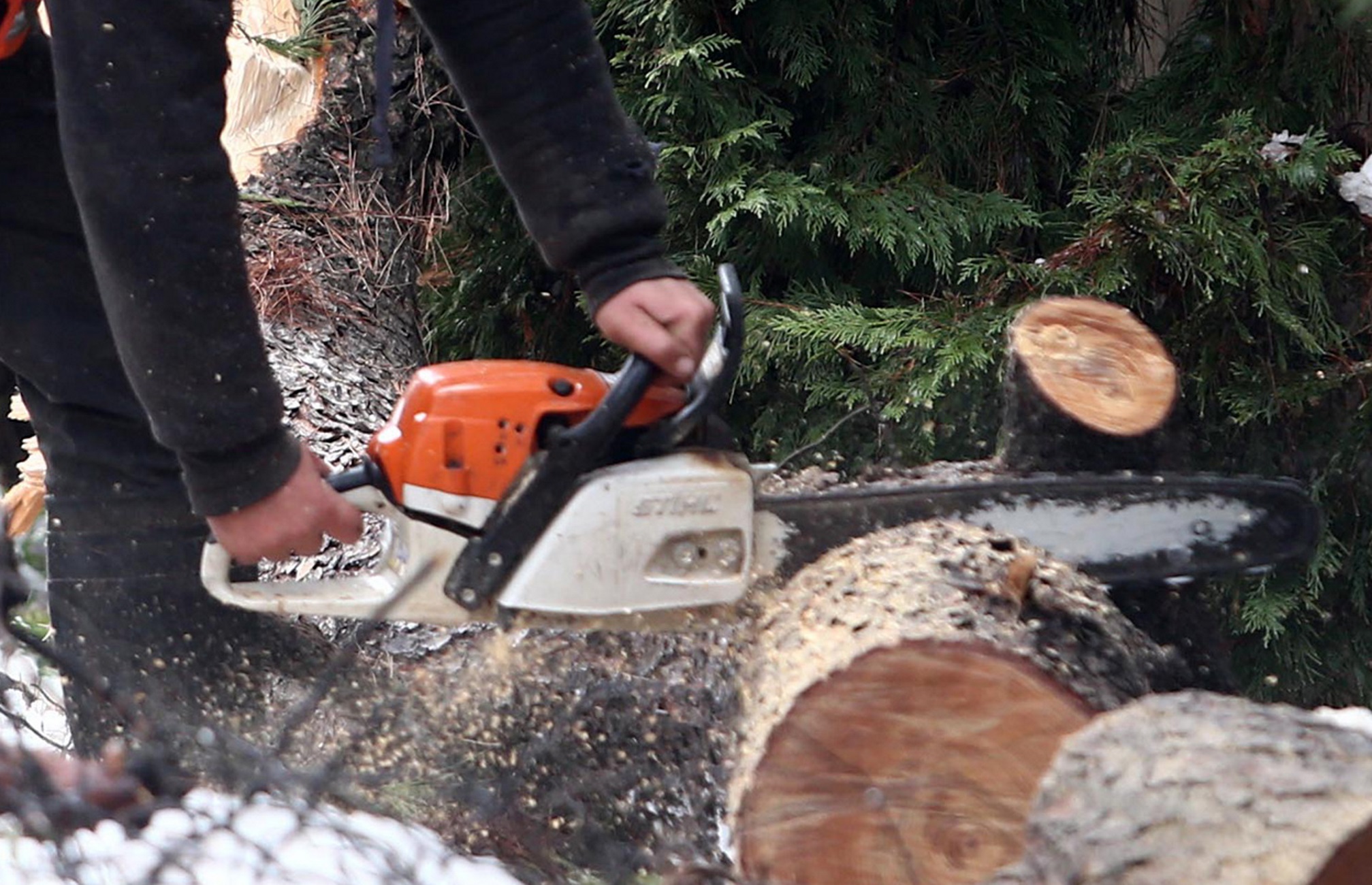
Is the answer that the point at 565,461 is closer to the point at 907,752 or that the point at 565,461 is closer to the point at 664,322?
the point at 664,322

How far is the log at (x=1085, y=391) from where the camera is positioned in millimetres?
2148

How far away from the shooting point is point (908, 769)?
150 centimetres

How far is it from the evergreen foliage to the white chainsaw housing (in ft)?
3.36

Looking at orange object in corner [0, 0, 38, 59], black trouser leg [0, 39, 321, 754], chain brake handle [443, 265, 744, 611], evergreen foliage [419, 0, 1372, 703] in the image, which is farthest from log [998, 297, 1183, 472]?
orange object in corner [0, 0, 38, 59]

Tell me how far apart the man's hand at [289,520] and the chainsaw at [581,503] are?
0.04 meters

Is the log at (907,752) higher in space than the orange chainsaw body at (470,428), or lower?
lower

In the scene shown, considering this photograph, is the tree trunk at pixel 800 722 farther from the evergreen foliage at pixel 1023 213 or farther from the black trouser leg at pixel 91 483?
the evergreen foliage at pixel 1023 213

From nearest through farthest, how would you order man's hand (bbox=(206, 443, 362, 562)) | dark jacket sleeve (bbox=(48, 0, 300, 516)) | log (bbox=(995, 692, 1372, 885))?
log (bbox=(995, 692, 1372, 885))
dark jacket sleeve (bbox=(48, 0, 300, 516))
man's hand (bbox=(206, 443, 362, 562))

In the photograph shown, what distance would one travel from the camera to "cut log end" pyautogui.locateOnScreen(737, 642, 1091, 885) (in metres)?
1.47

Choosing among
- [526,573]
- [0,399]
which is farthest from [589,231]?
[0,399]

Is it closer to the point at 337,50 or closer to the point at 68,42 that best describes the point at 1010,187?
the point at 337,50

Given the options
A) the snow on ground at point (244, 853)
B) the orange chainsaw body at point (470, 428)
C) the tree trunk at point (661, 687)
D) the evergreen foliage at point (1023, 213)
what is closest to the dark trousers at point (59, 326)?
the tree trunk at point (661, 687)

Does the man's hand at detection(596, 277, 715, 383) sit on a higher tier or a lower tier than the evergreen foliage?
higher

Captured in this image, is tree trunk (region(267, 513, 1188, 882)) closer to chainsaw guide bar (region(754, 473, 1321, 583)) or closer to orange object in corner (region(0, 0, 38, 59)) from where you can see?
chainsaw guide bar (region(754, 473, 1321, 583))
